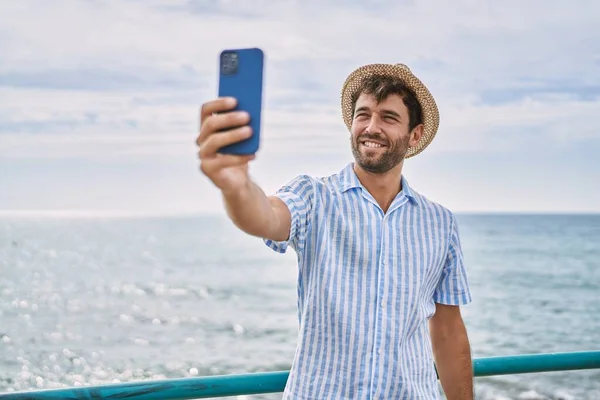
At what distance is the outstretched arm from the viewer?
2.41 meters

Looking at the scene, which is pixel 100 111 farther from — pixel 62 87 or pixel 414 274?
pixel 414 274

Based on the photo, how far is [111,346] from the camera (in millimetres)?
21812

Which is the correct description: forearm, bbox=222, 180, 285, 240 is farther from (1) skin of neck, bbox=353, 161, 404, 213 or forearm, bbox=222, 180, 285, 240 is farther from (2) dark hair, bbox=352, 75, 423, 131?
A: (2) dark hair, bbox=352, 75, 423, 131

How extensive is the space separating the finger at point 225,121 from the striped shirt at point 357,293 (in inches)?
27.1

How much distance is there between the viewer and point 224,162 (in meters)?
1.41

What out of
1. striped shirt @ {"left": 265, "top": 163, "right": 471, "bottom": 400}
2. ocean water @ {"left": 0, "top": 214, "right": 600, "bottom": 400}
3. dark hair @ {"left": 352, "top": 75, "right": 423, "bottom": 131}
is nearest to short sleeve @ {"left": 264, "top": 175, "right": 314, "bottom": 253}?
striped shirt @ {"left": 265, "top": 163, "right": 471, "bottom": 400}

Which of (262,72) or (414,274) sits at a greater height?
(262,72)

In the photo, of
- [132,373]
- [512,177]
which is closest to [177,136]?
[512,177]

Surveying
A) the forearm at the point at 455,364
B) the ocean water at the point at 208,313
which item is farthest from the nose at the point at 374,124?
the ocean water at the point at 208,313

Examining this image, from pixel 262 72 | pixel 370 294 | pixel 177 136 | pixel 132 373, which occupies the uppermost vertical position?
pixel 177 136

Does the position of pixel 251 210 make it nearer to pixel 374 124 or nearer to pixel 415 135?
pixel 374 124

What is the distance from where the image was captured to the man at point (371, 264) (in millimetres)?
2088

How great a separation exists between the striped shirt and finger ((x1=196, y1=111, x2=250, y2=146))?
69 centimetres

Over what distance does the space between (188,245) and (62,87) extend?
14084mm
